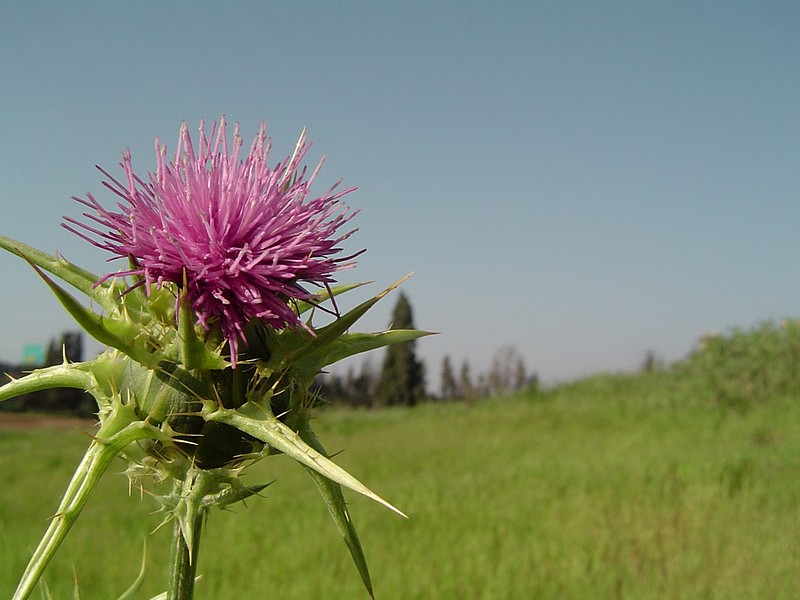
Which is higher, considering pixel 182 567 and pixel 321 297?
pixel 321 297

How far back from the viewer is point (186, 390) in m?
1.41

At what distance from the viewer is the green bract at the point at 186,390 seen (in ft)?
4.36

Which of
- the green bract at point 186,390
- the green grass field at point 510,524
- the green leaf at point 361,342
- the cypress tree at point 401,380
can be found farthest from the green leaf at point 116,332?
the cypress tree at point 401,380

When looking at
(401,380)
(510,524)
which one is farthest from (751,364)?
(401,380)

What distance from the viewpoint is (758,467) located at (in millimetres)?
7695

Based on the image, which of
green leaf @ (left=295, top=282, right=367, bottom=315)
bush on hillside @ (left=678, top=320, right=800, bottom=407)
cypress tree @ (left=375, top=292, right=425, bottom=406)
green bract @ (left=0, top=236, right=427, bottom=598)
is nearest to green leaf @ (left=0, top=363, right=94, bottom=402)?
green bract @ (left=0, top=236, right=427, bottom=598)

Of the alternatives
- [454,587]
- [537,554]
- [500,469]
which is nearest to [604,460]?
[500,469]

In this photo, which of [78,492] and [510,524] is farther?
[510,524]

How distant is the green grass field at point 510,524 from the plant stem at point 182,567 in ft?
4.44

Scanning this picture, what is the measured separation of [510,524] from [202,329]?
5.38m

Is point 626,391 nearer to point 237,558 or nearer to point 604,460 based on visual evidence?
point 604,460

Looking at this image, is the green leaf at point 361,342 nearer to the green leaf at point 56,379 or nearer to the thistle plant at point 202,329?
the thistle plant at point 202,329

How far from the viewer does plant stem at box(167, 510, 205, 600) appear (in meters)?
1.29

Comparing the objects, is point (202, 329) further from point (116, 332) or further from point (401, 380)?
point (401, 380)
